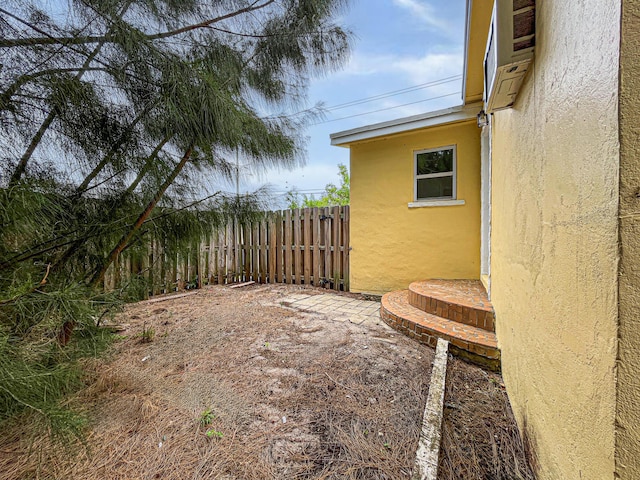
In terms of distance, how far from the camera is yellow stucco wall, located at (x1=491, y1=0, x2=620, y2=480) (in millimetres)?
715

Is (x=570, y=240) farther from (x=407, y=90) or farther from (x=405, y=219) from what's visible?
(x=407, y=90)

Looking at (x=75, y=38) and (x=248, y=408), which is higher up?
(x=75, y=38)

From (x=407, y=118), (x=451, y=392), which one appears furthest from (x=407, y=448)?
(x=407, y=118)

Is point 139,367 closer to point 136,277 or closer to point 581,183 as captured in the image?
point 136,277

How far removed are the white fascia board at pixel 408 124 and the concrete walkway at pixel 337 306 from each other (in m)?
3.14

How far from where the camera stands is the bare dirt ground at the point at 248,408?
1437 mm

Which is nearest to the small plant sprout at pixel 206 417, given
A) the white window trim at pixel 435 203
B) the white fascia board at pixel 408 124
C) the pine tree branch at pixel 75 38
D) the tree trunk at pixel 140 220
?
the tree trunk at pixel 140 220

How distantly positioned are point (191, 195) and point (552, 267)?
8.22 ft

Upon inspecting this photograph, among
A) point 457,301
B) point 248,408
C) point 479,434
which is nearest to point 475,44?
point 457,301

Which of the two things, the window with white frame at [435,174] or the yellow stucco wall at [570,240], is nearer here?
the yellow stucco wall at [570,240]

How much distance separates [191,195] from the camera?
7.96 ft

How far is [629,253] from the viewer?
2.15ft

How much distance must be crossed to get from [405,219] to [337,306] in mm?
2072

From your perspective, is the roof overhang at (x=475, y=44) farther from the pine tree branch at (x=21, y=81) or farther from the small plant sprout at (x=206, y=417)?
the small plant sprout at (x=206, y=417)
